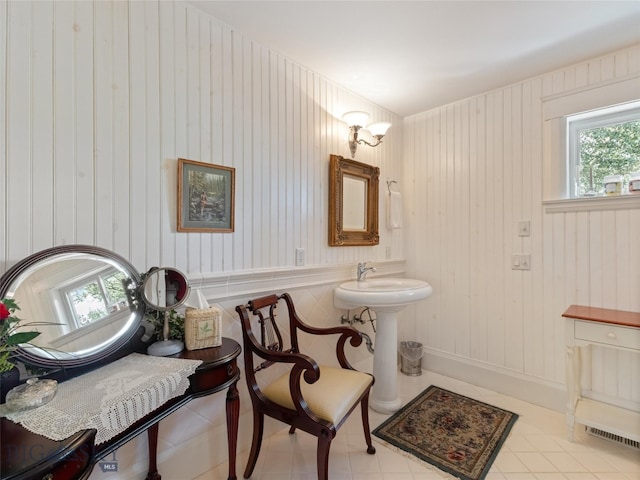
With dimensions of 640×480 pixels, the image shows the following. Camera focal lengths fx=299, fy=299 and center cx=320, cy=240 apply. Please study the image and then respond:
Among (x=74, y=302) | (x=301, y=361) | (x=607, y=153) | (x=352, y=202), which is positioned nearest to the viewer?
(x=74, y=302)

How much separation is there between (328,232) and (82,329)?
1.54 meters

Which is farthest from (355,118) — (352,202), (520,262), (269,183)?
(520,262)

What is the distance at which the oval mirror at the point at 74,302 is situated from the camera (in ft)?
3.36

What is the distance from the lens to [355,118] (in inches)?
87.7

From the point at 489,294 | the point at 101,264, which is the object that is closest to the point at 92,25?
the point at 101,264

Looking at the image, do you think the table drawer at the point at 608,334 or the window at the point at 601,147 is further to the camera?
the window at the point at 601,147

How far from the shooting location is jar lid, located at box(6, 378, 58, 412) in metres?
0.84

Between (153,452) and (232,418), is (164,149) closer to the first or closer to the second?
(232,418)

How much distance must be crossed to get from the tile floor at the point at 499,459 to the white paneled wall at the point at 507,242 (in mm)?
416

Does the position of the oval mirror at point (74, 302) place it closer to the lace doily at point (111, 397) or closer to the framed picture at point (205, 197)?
the lace doily at point (111, 397)

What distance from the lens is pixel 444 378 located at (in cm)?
265

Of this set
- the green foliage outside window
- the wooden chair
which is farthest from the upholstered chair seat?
the green foliage outside window

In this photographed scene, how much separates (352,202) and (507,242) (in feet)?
4.17

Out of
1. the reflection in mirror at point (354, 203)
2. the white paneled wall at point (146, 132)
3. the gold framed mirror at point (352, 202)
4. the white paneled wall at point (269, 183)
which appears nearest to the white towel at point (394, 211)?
the white paneled wall at point (269, 183)
